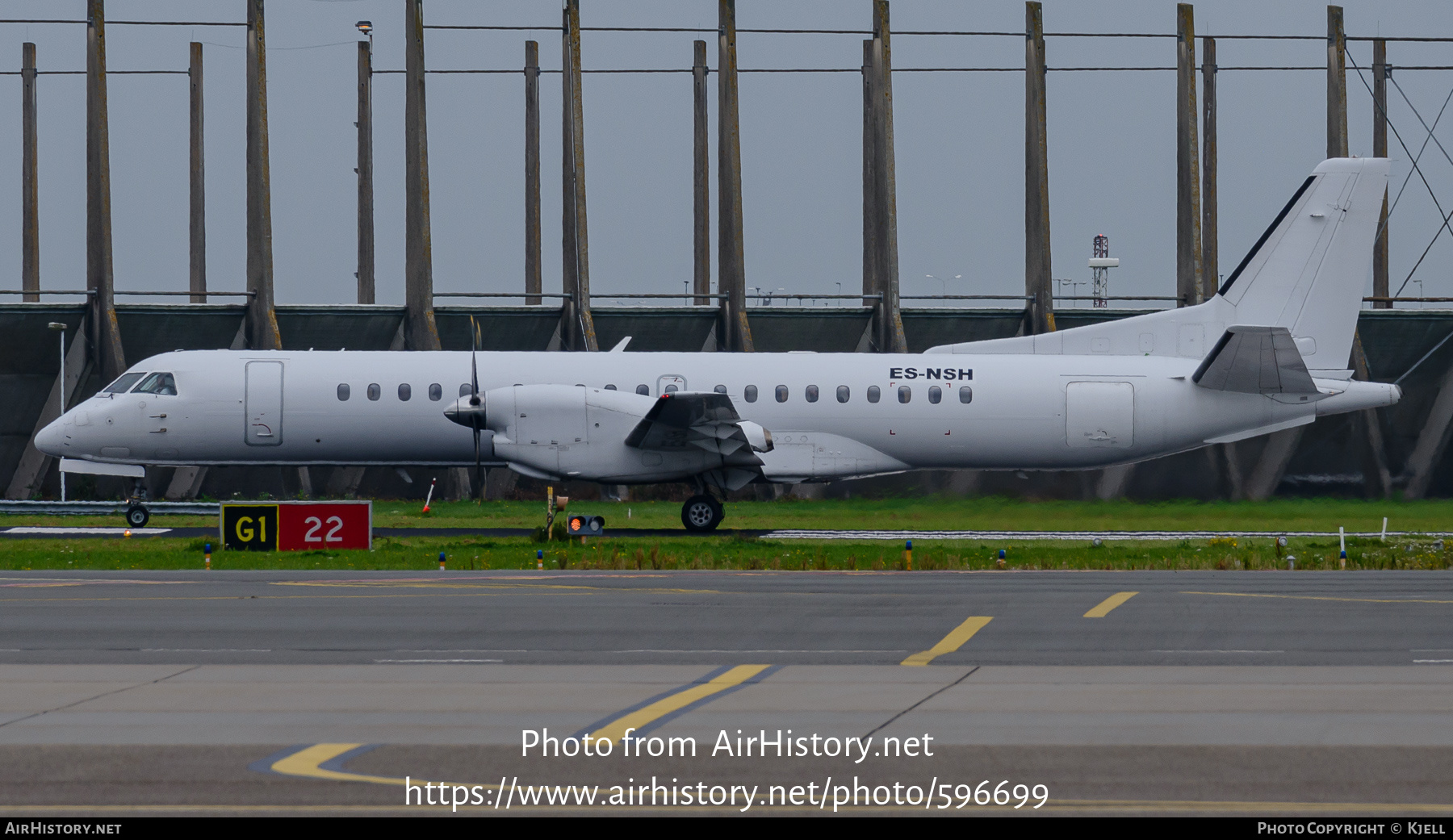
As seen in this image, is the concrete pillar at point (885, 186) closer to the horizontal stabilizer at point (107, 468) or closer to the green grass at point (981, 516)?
the green grass at point (981, 516)

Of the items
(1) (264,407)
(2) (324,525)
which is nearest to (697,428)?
(2) (324,525)

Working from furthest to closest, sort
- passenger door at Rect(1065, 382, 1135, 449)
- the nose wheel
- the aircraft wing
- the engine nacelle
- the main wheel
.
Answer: passenger door at Rect(1065, 382, 1135, 449), the nose wheel, the main wheel, the engine nacelle, the aircraft wing

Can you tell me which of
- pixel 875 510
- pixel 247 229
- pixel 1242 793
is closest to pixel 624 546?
pixel 875 510

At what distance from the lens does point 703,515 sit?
29938 mm

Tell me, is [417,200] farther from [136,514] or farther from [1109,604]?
[1109,604]

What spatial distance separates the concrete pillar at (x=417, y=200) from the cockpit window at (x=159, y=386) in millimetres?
12561

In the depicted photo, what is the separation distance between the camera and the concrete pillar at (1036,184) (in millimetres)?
44688

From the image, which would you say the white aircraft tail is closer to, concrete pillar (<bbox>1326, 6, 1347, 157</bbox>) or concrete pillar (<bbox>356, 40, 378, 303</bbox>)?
concrete pillar (<bbox>1326, 6, 1347, 157</bbox>)

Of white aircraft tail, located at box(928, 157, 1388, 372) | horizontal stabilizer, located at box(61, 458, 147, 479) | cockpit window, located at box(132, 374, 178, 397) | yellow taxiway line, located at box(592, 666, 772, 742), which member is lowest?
yellow taxiway line, located at box(592, 666, 772, 742)

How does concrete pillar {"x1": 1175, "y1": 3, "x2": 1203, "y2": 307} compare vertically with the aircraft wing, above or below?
above

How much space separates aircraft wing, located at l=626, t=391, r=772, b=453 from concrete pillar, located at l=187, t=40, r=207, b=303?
31.1m

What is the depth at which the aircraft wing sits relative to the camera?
27344mm

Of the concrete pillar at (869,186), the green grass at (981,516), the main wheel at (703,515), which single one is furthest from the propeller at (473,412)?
the concrete pillar at (869,186)

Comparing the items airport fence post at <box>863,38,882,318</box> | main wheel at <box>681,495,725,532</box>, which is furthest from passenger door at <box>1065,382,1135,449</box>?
airport fence post at <box>863,38,882,318</box>
